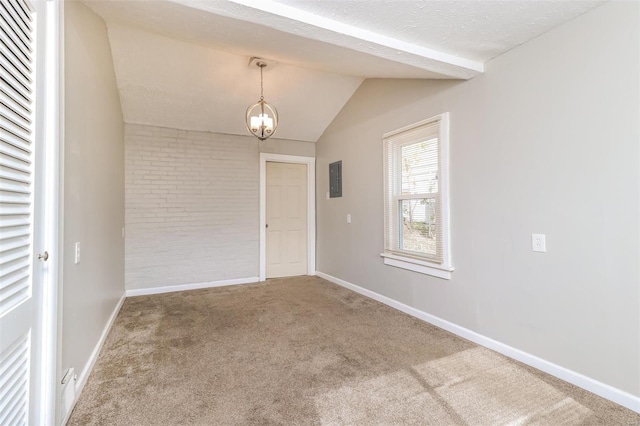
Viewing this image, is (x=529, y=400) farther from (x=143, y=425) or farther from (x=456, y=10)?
(x=456, y=10)

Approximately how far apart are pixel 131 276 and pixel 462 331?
4170 millimetres

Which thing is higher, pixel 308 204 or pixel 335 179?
pixel 335 179

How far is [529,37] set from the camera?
2260 mm

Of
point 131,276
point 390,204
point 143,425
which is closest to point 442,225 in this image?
point 390,204

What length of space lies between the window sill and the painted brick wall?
232 cm

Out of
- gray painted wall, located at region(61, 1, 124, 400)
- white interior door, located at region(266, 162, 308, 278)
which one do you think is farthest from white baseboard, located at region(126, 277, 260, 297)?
gray painted wall, located at region(61, 1, 124, 400)

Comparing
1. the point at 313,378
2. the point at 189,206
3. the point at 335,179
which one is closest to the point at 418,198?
the point at 335,179

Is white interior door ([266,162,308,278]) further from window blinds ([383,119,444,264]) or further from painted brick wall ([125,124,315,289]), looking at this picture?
window blinds ([383,119,444,264])

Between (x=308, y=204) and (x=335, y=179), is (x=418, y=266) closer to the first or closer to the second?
(x=335, y=179)

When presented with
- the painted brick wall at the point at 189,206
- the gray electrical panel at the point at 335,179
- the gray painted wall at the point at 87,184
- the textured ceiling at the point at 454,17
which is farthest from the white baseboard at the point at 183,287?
the textured ceiling at the point at 454,17

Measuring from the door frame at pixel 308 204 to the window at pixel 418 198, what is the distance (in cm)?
189

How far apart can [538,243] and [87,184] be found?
3351 mm

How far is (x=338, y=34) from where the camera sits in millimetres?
2094

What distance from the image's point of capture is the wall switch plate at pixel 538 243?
223 centimetres
